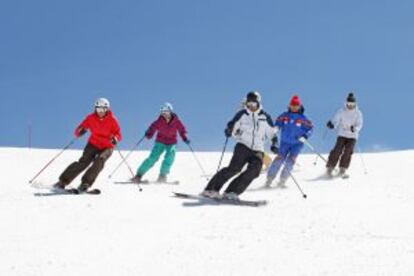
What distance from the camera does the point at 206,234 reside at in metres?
8.32

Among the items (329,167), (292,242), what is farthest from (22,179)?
(292,242)

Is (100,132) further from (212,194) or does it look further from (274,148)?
(274,148)

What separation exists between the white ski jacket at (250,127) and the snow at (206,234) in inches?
41.9

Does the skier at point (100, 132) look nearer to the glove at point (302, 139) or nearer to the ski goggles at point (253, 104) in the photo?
the ski goggles at point (253, 104)

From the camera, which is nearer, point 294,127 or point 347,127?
point 294,127

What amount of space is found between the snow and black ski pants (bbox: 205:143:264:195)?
61 centimetres

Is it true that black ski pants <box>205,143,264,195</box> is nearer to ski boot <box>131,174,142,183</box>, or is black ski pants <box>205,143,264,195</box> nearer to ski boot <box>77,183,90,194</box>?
ski boot <box>77,183,90,194</box>

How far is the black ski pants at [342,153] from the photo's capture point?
1741 centimetres

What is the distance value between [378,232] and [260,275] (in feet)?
9.44

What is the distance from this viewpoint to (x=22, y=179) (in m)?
16.1

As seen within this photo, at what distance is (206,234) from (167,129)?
916 cm

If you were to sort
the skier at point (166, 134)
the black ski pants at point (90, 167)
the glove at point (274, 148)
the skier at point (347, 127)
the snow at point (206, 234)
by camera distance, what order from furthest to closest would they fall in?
the skier at point (347, 127) → the skier at point (166, 134) → the black ski pants at point (90, 167) → the glove at point (274, 148) → the snow at point (206, 234)

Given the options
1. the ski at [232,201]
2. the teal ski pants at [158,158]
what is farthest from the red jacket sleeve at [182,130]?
the ski at [232,201]

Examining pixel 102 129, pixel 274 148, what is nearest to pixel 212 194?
pixel 274 148
